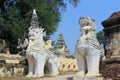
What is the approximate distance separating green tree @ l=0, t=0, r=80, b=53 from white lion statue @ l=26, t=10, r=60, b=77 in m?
9.09

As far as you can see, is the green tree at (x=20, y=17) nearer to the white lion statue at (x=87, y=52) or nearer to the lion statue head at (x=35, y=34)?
the lion statue head at (x=35, y=34)

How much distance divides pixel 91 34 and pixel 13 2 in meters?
17.1

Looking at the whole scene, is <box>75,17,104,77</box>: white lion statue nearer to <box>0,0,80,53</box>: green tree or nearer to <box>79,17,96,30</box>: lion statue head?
<box>79,17,96,30</box>: lion statue head

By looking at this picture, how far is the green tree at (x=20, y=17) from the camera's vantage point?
77.6 ft

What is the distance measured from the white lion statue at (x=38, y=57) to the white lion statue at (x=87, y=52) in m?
4.55

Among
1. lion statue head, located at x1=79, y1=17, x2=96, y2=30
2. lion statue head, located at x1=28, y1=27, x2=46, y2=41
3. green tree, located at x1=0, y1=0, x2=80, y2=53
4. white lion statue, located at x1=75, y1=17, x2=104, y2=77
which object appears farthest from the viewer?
green tree, located at x1=0, y1=0, x2=80, y2=53

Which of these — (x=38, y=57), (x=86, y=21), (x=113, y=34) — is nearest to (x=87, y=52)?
(x=86, y=21)

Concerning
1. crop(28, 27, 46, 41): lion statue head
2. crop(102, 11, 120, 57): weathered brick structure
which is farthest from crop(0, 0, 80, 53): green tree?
crop(102, 11, 120, 57): weathered brick structure

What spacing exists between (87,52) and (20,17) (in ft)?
52.8

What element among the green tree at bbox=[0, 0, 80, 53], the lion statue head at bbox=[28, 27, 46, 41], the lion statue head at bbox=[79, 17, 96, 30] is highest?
the green tree at bbox=[0, 0, 80, 53]

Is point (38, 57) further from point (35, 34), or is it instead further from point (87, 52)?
point (87, 52)

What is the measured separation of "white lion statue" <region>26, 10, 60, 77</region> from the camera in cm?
1381

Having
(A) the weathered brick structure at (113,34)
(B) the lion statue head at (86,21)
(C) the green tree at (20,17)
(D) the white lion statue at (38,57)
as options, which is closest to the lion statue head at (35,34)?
(D) the white lion statue at (38,57)

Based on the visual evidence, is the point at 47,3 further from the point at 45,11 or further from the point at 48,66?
the point at 48,66
